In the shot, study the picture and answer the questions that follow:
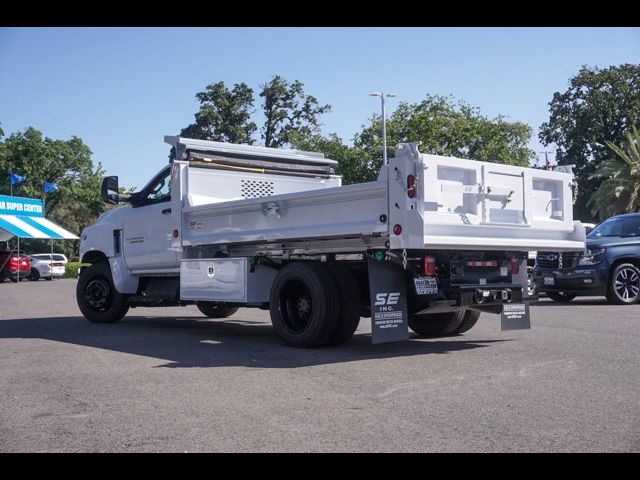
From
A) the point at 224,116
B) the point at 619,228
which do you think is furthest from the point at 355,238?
the point at 224,116

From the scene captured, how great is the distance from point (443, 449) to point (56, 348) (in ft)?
20.6

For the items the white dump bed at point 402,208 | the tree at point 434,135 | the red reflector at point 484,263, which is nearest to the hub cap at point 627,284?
the white dump bed at point 402,208

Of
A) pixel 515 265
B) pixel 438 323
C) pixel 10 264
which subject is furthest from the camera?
pixel 10 264

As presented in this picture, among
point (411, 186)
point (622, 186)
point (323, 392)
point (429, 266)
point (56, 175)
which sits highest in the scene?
point (56, 175)

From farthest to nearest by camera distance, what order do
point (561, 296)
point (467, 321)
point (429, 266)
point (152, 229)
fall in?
point (561, 296)
point (152, 229)
point (467, 321)
point (429, 266)

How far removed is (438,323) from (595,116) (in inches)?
1897

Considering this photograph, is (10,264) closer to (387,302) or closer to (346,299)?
(346,299)

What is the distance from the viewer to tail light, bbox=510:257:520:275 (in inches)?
354

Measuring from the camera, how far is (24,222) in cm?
3475

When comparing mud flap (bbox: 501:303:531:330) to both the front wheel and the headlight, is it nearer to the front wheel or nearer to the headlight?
the headlight

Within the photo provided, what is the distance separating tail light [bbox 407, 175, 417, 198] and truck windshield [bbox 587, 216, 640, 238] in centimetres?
875

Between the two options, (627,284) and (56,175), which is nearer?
(627,284)

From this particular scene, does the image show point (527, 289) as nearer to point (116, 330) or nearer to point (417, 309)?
point (417, 309)

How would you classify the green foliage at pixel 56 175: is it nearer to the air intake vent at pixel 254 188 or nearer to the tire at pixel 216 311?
the tire at pixel 216 311
